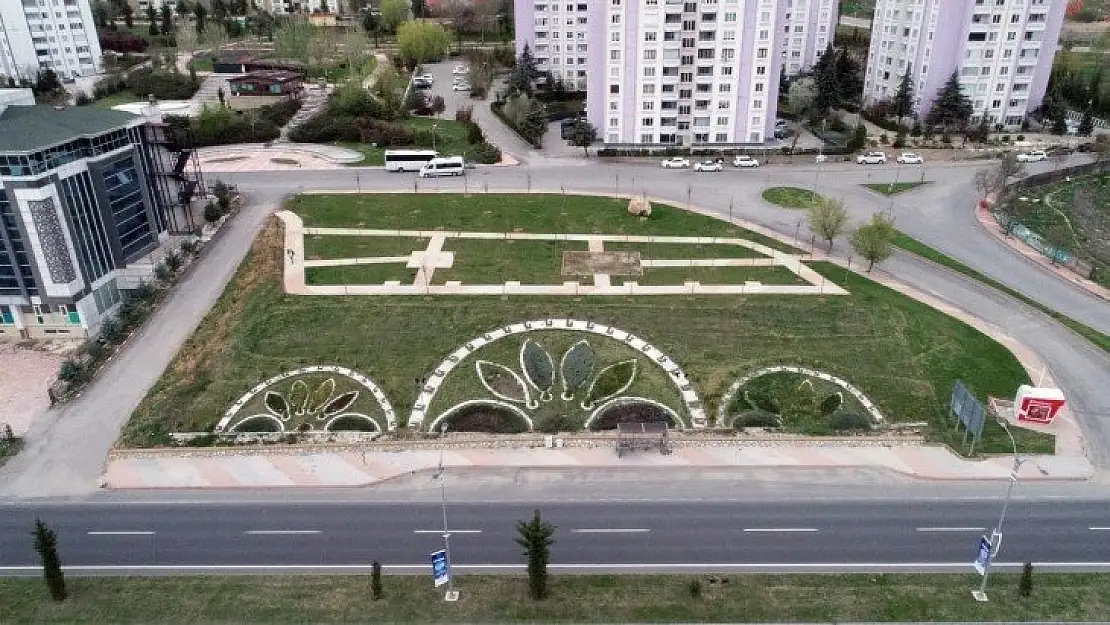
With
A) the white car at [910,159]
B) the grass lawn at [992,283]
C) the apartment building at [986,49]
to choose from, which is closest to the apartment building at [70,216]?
the grass lawn at [992,283]

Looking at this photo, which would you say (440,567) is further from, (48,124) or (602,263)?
(48,124)

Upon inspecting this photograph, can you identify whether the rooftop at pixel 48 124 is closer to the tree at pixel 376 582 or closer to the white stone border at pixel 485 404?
the white stone border at pixel 485 404

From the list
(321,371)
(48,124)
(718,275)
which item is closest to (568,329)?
(718,275)

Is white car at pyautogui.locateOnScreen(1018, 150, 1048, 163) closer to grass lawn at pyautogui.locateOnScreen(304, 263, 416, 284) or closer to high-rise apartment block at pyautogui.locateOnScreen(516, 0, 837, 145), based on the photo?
high-rise apartment block at pyautogui.locateOnScreen(516, 0, 837, 145)

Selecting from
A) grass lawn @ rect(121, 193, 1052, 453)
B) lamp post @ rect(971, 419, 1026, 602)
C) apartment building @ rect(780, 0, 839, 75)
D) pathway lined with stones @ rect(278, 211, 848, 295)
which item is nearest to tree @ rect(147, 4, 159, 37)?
pathway lined with stones @ rect(278, 211, 848, 295)

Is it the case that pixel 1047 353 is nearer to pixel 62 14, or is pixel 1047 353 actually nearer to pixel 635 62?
pixel 635 62

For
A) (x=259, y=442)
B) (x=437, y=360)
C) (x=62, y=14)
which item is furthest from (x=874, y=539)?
(x=62, y=14)

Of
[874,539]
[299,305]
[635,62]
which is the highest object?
[635,62]
